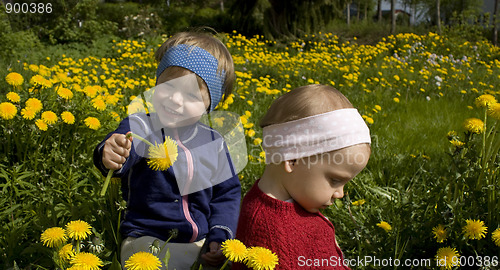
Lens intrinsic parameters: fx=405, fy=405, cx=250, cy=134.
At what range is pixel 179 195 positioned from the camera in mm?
1625

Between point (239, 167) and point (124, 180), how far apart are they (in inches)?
34.1

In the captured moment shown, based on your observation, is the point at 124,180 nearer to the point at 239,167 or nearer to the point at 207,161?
the point at 207,161

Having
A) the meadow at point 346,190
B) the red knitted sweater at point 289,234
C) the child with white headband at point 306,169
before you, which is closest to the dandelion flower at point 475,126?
the meadow at point 346,190

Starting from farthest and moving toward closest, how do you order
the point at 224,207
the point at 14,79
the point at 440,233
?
the point at 14,79, the point at 224,207, the point at 440,233

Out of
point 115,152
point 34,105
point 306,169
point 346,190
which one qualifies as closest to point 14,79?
point 34,105

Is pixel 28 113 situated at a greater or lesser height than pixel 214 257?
greater

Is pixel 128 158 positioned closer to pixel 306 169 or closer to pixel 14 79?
pixel 306 169

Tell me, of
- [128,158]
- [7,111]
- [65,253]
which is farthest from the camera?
[7,111]

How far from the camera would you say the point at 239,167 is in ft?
7.86

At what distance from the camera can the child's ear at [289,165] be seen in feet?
4.06

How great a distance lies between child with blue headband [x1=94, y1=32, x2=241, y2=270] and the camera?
1.54 meters

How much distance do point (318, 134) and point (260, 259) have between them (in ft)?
1.35

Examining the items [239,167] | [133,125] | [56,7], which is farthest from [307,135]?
[56,7]

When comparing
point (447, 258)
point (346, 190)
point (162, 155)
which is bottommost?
point (346, 190)
